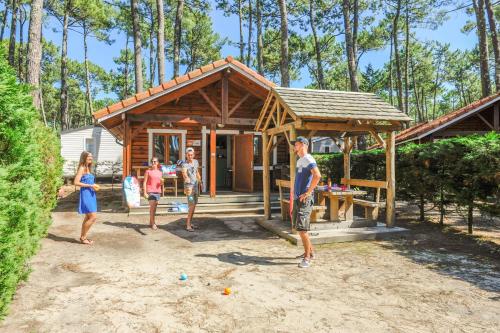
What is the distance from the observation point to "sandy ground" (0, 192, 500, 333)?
11.5 ft

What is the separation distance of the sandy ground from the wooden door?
5799 millimetres

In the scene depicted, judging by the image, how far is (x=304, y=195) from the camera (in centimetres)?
546

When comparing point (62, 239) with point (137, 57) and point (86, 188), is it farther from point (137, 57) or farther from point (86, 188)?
point (137, 57)

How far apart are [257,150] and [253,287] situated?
931 centimetres

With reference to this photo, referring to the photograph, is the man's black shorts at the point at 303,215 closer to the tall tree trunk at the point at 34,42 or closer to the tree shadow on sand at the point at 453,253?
the tree shadow on sand at the point at 453,253

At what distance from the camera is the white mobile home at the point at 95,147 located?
76.0 ft

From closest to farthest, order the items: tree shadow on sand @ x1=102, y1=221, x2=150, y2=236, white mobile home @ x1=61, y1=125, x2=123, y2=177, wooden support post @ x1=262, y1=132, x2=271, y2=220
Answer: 1. tree shadow on sand @ x1=102, y1=221, x2=150, y2=236
2. wooden support post @ x1=262, y1=132, x2=271, y2=220
3. white mobile home @ x1=61, y1=125, x2=123, y2=177

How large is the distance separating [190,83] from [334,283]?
26.9 ft

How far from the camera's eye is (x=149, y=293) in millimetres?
4270

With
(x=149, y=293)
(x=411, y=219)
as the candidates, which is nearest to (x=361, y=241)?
(x=411, y=219)

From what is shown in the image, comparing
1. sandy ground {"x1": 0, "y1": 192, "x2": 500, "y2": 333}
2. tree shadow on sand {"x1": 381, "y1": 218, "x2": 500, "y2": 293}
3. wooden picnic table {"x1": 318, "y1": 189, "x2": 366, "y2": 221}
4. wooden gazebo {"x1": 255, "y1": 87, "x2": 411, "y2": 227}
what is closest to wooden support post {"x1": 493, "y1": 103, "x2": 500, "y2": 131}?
tree shadow on sand {"x1": 381, "y1": 218, "x2": 500, "y2": 293}

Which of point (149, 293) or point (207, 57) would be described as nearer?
point (149, 293)

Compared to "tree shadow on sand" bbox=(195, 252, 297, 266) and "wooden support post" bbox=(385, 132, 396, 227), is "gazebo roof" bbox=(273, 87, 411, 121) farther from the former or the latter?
"tree shadow on sand" bbox=(195, 252, 297, 266)

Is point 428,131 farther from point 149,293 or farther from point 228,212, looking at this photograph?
point 149,293
